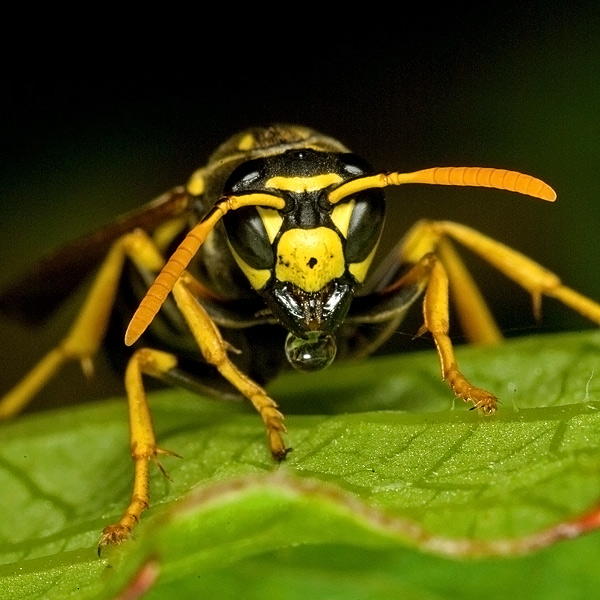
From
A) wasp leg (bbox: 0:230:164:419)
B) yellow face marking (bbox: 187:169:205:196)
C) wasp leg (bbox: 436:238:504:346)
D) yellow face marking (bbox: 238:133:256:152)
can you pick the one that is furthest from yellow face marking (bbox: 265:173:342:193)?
wasp leg (bbox: 436:238:504:346)

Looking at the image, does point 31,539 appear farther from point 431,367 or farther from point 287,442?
point 431,367

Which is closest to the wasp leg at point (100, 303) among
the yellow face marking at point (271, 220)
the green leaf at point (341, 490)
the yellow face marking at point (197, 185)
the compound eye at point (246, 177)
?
the yellow face marking at point (197, 185)

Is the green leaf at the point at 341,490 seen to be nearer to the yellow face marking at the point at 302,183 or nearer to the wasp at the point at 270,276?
the wasp at the point at 270,276

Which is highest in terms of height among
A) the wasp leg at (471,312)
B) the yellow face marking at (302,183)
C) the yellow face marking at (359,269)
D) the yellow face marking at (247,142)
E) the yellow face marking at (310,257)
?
the yellow face marking at (247,142)

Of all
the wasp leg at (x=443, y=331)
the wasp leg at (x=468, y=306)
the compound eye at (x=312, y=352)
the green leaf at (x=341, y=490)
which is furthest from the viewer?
the wasp leg at (x=468, y=306)

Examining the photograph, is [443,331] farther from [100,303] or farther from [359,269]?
[100,303]
